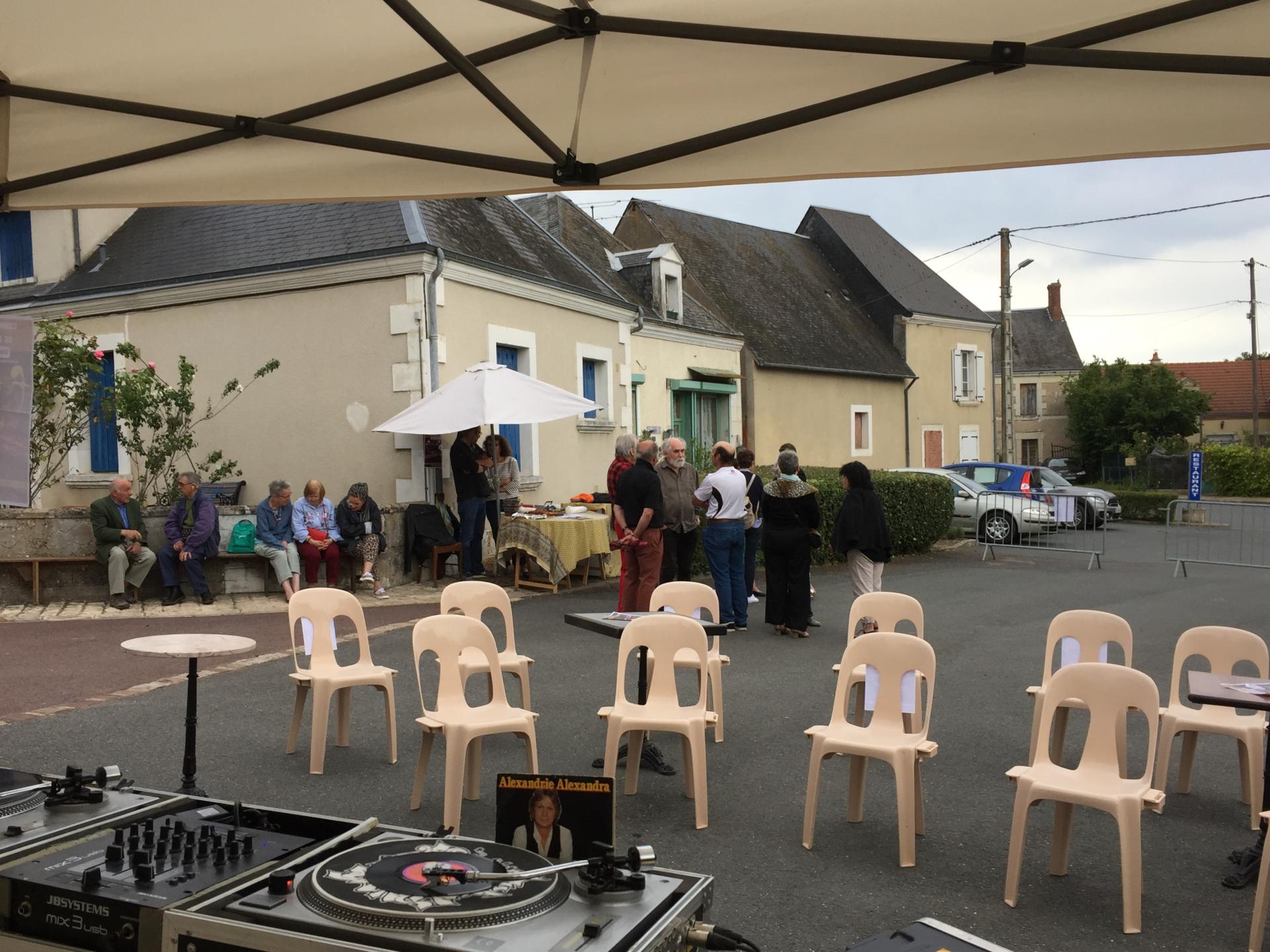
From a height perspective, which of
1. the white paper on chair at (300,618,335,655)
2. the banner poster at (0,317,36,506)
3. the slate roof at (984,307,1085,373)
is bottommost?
the white paper on chair at (300,618,335,655)

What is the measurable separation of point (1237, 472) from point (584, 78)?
3826cm

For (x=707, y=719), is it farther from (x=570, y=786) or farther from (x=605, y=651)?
(x=605, y=651)

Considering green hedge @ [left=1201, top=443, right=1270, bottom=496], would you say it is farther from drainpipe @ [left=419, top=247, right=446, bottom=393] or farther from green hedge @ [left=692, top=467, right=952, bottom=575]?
A: drainpipe @ [left=419, top=247, right=446, bottom=393]

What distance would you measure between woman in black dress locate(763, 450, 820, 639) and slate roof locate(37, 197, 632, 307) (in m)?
5.95

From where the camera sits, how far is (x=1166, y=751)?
5551mm

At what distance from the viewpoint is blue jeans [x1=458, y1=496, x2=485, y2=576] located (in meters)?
13.0

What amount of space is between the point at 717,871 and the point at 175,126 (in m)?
3.68

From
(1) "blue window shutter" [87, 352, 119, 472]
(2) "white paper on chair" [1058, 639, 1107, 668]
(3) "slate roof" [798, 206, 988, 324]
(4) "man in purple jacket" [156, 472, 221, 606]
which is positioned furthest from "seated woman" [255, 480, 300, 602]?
(3) "slate roof" [798, 206, 988, 324]

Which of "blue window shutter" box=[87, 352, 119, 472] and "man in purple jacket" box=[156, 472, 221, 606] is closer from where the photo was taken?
"man in purple jacket" box=[156, 472, 221, 606]

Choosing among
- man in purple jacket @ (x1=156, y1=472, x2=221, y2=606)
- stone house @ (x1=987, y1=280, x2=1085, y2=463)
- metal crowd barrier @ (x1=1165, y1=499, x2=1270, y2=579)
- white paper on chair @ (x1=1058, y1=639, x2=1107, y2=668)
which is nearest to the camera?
white paper on chair @ (x1=1058, y1=639, x2=1107, y2=668)

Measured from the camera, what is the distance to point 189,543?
11742 millimetres

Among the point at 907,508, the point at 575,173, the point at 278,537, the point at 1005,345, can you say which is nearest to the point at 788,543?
the point at 278,537

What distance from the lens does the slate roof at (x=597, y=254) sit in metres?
21.4

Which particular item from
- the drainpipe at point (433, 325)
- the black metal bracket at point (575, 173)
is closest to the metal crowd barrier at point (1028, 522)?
the drainpipe at point (433, 325)
